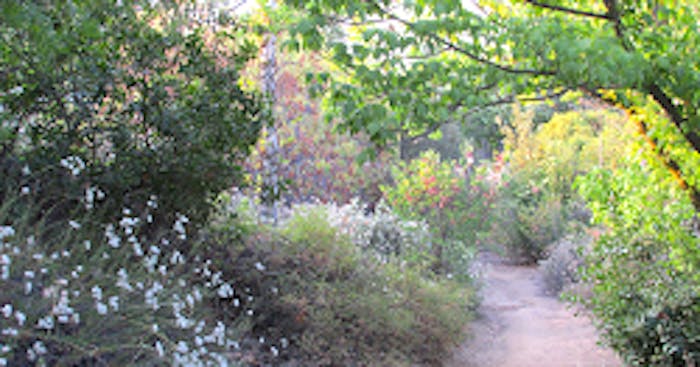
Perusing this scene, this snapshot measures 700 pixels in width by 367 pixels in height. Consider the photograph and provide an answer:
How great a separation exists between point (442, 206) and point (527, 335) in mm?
2792

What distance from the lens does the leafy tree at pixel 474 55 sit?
12.8 feet

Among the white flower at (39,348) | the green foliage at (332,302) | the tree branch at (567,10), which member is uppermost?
the tree branch at (567,10)

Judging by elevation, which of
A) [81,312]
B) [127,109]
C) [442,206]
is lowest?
[81,312]

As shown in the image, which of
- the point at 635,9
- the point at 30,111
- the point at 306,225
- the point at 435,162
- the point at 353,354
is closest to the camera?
the point at 635,9

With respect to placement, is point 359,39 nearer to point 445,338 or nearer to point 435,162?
point 445,338

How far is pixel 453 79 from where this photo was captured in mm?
4309

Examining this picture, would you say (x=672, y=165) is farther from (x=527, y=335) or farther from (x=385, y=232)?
(x=385, y=232)

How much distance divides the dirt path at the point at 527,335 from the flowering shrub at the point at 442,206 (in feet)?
2.45

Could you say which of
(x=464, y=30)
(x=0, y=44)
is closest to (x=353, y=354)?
(x=464, y=30)

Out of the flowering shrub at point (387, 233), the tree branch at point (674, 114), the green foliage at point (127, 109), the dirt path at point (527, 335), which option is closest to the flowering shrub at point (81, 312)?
the green foliage at point (127, 109)

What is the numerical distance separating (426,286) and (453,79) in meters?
3.95

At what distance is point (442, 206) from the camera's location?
11.5 meters

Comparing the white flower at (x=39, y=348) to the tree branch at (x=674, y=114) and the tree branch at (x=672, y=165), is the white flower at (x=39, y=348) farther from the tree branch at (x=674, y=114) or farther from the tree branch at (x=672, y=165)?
the tree branch at (x=672, y=165)

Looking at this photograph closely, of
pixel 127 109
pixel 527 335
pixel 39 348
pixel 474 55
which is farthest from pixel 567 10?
pixel 527 335
